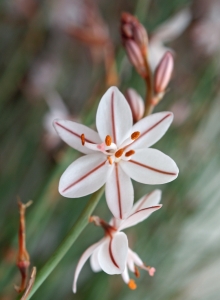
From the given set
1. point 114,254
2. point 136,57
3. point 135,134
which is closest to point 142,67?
point 136,57

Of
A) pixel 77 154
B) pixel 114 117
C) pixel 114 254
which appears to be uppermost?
pixel 77 154

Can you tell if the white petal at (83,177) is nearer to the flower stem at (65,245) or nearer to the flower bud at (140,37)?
the flower stem at (65,245)

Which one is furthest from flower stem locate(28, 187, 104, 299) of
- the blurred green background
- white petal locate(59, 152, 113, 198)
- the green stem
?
the blurred green background

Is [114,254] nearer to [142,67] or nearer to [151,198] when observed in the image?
[151,198]

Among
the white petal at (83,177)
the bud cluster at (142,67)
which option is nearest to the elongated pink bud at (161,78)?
the bud cluster at (142,67)

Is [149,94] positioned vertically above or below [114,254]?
above

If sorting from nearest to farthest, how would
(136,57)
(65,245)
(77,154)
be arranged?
1. (65,245)
2. (136,57)
3. (77,154)

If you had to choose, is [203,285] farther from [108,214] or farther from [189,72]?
[189,72]
